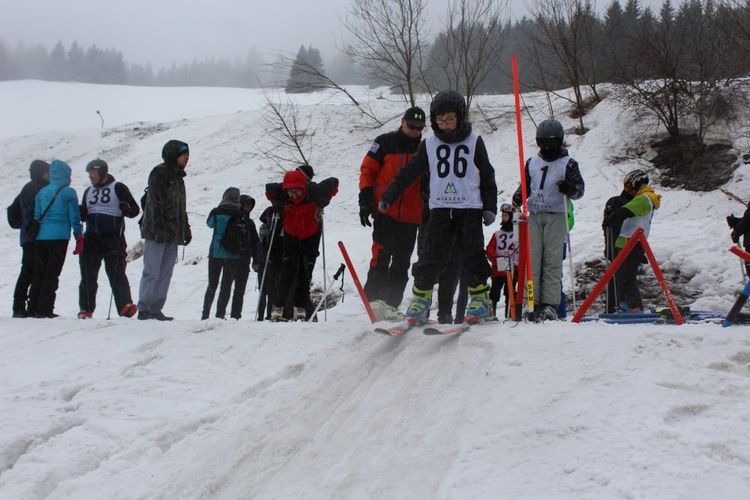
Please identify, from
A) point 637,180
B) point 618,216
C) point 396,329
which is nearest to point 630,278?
point 618,216

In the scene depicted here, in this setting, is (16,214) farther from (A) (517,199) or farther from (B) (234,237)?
(A) (517,199)

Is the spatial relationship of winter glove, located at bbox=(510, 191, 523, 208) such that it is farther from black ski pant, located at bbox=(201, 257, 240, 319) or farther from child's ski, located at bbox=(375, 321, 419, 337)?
black ski pant, located at bbox=(201, 257, 240, 319)

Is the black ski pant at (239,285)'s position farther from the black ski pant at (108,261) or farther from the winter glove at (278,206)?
the winter glove at (278,206)

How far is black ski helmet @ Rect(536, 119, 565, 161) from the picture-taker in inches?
220

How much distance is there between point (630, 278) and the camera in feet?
24.6

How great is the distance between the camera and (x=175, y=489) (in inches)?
117

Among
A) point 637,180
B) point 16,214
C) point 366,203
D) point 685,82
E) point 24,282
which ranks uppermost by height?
point 685,82

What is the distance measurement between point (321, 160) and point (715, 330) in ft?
67.1

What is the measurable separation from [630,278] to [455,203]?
351cm

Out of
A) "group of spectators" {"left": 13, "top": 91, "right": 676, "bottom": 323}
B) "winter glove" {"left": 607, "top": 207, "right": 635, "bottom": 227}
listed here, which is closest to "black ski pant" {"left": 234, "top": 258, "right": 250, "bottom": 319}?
"group of spectators" {"left": 13, "top": 91, "right": 676, "bottom": 323}

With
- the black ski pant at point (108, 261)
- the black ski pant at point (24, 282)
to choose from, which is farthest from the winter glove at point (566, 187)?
the black ski pant at point (24, 282)

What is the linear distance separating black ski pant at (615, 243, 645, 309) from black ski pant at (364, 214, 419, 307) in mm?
3112

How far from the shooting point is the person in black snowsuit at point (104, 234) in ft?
23.9

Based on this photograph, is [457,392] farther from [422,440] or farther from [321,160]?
[321,160]
